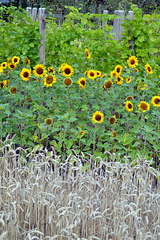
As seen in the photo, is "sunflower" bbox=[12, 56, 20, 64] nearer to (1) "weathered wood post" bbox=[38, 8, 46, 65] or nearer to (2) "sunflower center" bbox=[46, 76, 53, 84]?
(2) "sunflower center" bbox=[46, 76, 53, 84]

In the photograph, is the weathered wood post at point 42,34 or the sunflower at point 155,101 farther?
the weathered wood post at point 42,34

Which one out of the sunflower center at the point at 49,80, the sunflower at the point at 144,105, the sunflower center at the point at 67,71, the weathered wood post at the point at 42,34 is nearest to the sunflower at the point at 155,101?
the sunflower at the point at 144,105

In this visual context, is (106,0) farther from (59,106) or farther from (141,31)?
(59,106)

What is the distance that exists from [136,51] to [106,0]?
14086mm

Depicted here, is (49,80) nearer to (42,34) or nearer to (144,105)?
(144,105)

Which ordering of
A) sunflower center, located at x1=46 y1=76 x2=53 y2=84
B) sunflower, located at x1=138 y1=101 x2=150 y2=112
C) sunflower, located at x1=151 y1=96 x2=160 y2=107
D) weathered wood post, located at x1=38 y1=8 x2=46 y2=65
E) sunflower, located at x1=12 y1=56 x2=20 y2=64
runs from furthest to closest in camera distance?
1. weathered wood post, located at x1=38 y1=8 x2=46 y2=65
2. sunflower, located at x1=12 y1=56 x2=20 y2=64
3. sunflower center, located at x1=46 y1=76 x2=53 y2=84
4. sunflower, located at x1=151 y1=96 x2=160 y2=107
5. sunflower, located at x1=138 y1=101 x2=150 y2=112

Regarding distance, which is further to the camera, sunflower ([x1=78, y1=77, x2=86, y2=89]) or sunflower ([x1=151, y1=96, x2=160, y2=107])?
sunflower ([x1=78, y1=77, x2=86, y2=89])

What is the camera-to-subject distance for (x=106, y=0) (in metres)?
17.8

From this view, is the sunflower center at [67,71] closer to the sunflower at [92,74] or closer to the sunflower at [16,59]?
the sunflower at [92,74]

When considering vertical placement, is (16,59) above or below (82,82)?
above

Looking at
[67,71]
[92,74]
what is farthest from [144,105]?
[67,71]

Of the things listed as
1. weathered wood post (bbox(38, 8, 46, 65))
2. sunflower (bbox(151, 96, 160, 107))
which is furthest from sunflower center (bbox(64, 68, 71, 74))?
weathered wood post (bbox(38, 8, 46, 65))

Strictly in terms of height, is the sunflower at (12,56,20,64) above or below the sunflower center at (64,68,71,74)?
above

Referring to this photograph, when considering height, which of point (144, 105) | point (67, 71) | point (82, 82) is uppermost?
point (67, 71)
